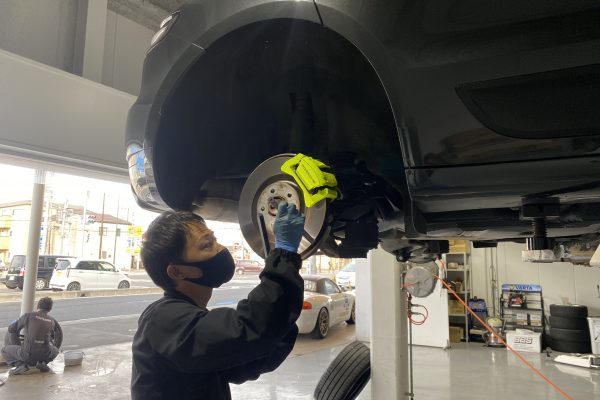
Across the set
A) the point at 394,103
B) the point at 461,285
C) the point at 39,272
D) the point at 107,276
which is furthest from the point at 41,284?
the point at 394,103

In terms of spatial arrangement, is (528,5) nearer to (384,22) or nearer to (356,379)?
(384,22)

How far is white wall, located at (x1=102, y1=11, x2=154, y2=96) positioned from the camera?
3240mm

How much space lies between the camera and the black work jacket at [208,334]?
0.90m

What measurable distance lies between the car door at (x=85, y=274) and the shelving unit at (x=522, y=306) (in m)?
12.4

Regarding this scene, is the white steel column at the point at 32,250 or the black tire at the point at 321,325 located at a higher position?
the white steel column at the point at 32,250

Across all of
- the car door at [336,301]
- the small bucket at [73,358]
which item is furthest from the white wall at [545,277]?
the small bucket at [73,358]

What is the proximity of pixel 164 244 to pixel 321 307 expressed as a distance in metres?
6.30

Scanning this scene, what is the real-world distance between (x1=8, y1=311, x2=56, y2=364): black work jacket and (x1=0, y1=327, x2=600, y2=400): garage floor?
0.71 feet

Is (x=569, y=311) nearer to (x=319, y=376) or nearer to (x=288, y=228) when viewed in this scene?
(x=319, y=376)

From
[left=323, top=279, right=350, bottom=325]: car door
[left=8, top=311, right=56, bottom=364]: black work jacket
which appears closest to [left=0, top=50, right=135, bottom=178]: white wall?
[left=8, top=311, right=56, bottom=364]: black work jacket

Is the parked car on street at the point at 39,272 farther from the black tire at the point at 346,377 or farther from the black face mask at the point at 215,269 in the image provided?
the black face mask at the point at 215,269

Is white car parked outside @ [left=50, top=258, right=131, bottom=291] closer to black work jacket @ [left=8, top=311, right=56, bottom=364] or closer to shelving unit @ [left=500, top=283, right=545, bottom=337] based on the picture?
black work jacket @ [left=8, top=311, right=56, bottom=364]

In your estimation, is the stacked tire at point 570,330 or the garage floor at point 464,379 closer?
the garage floor at point 464,379

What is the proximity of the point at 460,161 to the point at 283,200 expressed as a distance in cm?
41
